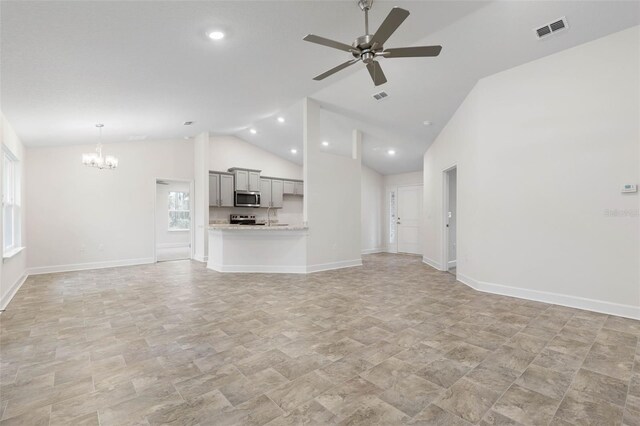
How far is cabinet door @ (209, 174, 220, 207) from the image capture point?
8156mm

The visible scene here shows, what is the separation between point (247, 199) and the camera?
8.79 metres

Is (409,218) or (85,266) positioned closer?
(85,266)

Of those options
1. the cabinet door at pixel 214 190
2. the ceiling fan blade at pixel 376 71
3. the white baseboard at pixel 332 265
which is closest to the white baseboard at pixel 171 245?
the cabinet door at pixel 214 190

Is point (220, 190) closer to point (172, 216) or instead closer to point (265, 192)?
point (265, 192)

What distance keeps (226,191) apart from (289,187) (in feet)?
7.05

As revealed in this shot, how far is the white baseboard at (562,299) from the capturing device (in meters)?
3.42

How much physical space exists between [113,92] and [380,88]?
12.7 feet

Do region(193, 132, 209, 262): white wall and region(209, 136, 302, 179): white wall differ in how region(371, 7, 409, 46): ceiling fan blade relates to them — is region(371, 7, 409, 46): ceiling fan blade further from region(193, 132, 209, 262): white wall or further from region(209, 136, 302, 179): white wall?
region(209, 136, 302, 179): white wall

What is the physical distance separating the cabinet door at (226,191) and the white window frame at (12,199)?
12.9ft

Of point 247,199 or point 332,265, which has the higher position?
point 247,199

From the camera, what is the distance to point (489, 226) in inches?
177

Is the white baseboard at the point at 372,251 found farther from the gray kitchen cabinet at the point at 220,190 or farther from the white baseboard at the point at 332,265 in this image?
the gray kitchen cabinet at the point at 220,190

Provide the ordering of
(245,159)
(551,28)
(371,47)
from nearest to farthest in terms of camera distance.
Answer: (371,47), (551,28), (245,159)

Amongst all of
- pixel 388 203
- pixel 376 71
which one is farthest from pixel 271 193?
pixel 376 71
